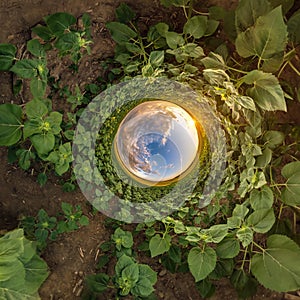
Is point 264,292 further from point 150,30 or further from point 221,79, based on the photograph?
point 150,30

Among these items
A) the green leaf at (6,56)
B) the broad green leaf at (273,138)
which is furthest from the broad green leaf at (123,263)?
the green leaf at (6,56)

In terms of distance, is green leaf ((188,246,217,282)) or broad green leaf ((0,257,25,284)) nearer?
broad green leaf ((0,257,25,284))

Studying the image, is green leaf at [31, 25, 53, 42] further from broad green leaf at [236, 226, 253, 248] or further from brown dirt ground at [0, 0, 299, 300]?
broad green leaf at [236, 226, 253, 248]

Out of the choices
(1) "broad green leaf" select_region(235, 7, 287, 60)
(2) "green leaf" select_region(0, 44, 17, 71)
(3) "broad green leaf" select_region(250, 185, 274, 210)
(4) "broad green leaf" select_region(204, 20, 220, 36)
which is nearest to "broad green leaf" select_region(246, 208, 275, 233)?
(3) "broad green leaf" select_region(250, 185, 274, 210)

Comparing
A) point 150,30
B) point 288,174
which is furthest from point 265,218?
point 150,30

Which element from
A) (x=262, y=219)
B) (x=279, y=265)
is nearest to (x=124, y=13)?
(x=262, y=219)

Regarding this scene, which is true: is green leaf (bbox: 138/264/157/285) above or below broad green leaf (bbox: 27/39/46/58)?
below
